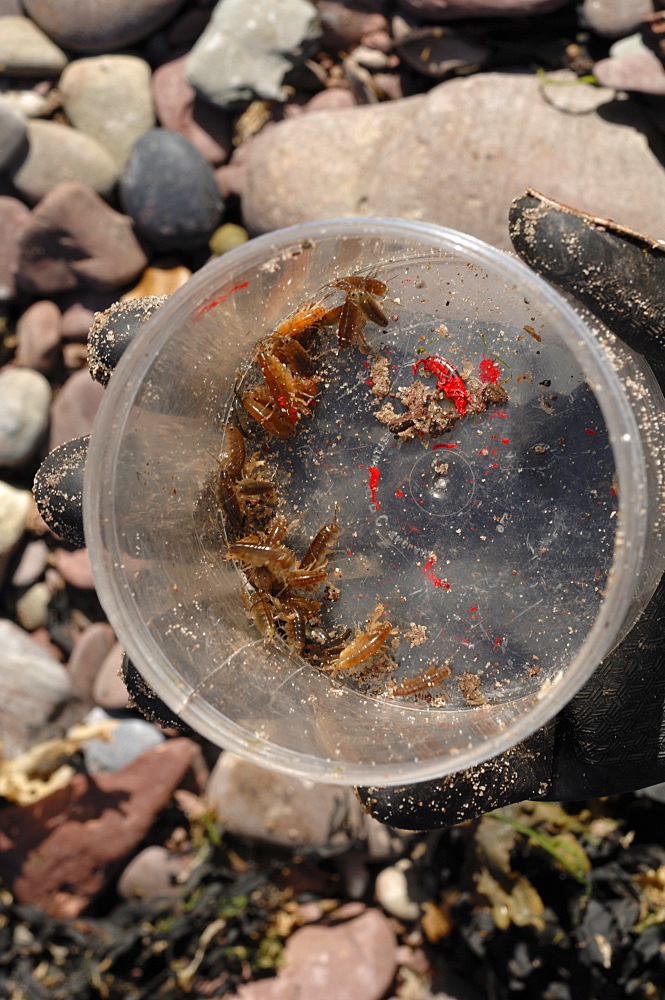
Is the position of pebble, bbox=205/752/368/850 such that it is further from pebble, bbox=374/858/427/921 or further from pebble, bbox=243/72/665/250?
pebble, bbox=243/72/665/250

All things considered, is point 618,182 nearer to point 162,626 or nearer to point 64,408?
point 162,626

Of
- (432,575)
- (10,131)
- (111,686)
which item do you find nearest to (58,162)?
(10,131)

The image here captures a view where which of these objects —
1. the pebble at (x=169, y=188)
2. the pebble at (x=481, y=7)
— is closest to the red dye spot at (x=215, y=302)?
the pebble at (x=169, y=188)

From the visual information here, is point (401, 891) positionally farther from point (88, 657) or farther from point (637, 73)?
point (637, 73)

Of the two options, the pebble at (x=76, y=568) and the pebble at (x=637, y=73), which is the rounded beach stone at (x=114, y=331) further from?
the pebble at (x=637, y=73)

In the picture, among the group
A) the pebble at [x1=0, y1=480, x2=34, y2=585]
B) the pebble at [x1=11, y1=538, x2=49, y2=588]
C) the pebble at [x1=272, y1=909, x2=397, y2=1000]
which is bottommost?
the pebble at [x1=272, y1=909, x2=397, y2=1000]

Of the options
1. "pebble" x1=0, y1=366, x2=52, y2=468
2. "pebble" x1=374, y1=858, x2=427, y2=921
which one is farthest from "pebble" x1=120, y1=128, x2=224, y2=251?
"pebble" x1=374, y1=858, x2=427, y2=921
